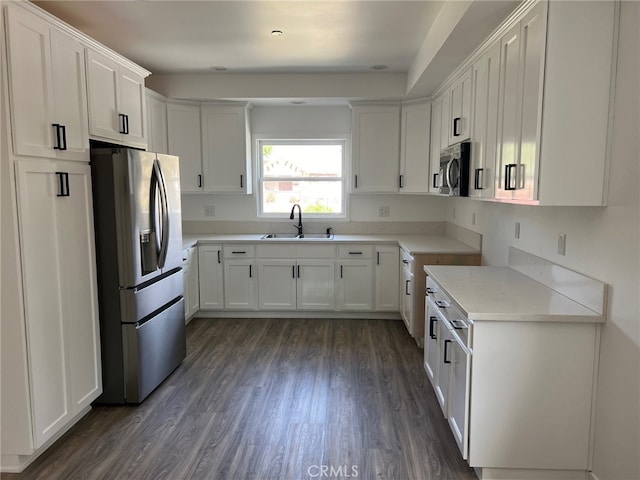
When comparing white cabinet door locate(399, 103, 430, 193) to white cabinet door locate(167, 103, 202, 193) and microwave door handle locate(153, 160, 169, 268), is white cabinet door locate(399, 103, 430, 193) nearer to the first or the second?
white cabinet door locate(167, 103, 202, 193)

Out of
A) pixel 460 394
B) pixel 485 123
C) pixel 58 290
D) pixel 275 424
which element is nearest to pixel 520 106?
pixel 485 123

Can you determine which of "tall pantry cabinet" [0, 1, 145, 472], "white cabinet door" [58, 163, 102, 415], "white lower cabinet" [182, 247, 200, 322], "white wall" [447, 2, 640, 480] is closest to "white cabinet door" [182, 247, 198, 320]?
"white lower cabinet" [182, 247, 200, 322]

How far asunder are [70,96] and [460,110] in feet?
8.54

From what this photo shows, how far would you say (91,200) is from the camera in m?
2.63

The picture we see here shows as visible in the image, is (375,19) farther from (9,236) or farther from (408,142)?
(9,236)

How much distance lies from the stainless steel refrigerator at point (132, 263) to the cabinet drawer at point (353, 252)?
1923mm

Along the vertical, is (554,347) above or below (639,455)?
above

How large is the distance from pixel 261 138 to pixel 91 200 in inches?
106

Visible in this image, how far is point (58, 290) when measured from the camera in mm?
2354

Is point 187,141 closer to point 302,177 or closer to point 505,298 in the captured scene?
point 302,177

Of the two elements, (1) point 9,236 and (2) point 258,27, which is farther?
(2) point 258,27

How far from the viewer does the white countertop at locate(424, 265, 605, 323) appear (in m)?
1.97

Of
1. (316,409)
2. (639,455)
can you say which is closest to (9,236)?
(316,409)

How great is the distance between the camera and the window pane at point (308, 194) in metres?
5.18
